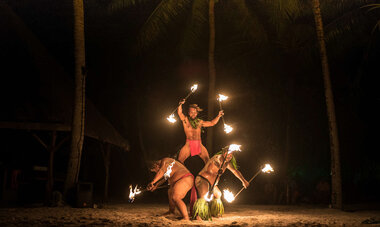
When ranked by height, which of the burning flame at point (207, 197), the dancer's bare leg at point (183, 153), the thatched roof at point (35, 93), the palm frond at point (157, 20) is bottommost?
the burning flame at point (207, 197)

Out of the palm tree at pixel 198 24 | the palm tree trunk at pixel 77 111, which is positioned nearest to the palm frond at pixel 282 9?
the palm tree at pixel 198 24

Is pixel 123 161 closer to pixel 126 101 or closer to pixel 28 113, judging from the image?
pixel 126 101

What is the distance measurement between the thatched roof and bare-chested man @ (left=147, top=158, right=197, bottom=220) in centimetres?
400

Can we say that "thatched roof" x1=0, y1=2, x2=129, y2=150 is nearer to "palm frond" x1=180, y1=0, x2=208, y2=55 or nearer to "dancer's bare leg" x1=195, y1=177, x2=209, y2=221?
"palm frond" x1=180, y1=0, x2=208, y2=55

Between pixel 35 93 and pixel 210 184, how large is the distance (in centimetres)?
646

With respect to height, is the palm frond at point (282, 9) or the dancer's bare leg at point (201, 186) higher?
the palm frond at point (282, 9)

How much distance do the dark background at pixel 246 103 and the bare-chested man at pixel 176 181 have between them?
734 centimetres

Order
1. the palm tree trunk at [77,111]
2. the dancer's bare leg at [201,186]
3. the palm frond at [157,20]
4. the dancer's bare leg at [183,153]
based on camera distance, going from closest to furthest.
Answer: the dancer's bare leg at [201,186], the dancer's bare leg at [183,153], the palm tree trunk at [77,111], the palm frond at [157,20]

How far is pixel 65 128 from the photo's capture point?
11.8 m

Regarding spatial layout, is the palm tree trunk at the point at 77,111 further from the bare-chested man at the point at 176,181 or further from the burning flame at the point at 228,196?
the burning flame at the point at 228,196

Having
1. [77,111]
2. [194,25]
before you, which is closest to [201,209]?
[77,111]

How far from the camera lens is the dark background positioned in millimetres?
17375

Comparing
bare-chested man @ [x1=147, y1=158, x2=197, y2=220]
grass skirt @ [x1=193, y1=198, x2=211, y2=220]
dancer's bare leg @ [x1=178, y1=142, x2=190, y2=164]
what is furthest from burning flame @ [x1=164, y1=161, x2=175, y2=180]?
grass skirt @ [x1=193, y1=198, x2=211, y2=220]

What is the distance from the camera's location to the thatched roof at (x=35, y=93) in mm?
11547
